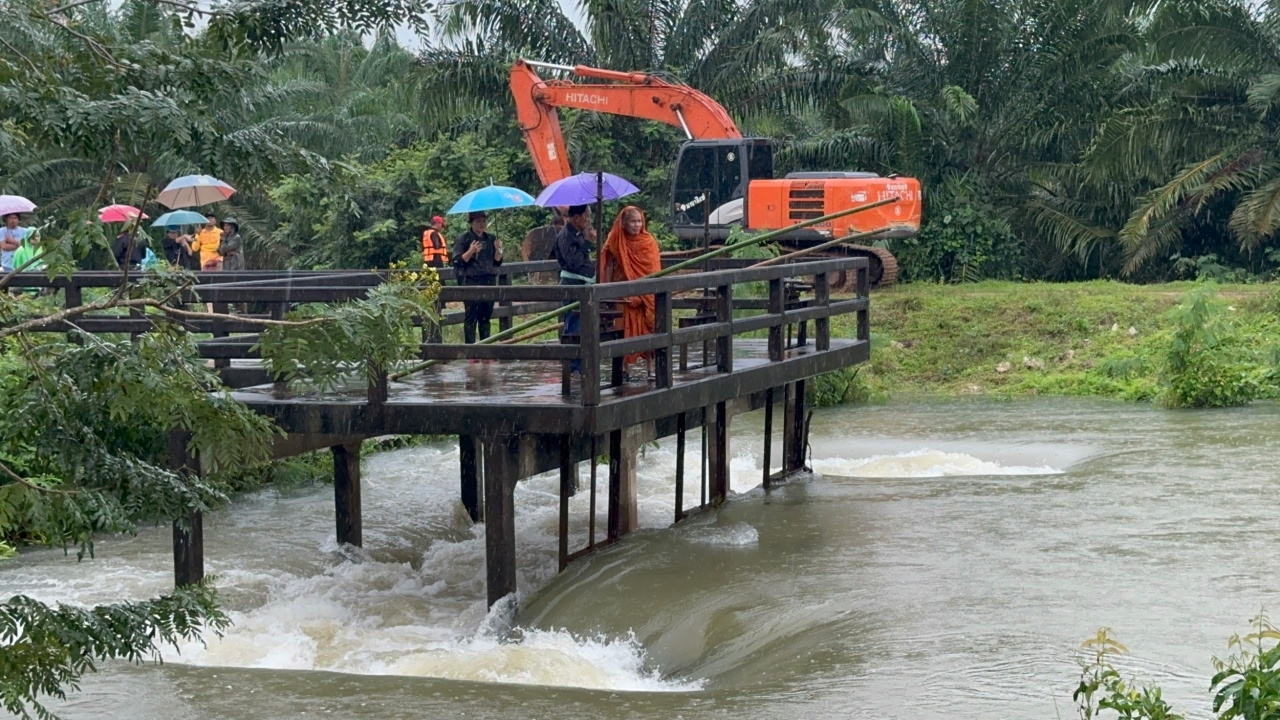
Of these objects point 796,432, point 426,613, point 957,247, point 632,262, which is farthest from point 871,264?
point 426,613

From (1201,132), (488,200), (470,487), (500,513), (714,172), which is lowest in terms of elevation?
(470,487)

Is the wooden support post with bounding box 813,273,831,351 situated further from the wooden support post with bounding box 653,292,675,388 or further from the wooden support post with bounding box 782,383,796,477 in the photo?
the wooden support post with bounding box 653,292,675,388

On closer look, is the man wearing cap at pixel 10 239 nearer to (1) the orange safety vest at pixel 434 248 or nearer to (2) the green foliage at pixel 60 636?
(1) the orange safety vest at pixel 434 248

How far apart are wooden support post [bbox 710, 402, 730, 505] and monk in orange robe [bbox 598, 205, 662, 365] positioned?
1482 mm

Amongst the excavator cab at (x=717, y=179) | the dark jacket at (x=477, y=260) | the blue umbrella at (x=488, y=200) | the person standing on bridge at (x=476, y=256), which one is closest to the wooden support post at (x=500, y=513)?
the person standing on bridge at (x=476, y=256)

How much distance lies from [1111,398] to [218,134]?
16.9 metres

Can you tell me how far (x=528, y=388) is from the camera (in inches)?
425

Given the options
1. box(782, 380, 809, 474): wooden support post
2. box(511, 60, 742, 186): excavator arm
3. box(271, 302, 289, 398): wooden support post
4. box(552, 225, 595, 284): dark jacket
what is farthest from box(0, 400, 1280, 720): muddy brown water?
box(511, 60, 742, 186): excavator arm

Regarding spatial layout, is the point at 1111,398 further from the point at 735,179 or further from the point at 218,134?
the point at 218,134

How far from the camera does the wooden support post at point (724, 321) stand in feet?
36.8

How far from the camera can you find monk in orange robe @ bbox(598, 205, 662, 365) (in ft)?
37.4

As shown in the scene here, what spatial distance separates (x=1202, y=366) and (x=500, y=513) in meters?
11.6

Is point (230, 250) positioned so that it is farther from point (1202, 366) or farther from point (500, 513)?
point (1202, 366)

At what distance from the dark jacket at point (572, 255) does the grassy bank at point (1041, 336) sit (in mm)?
9415
